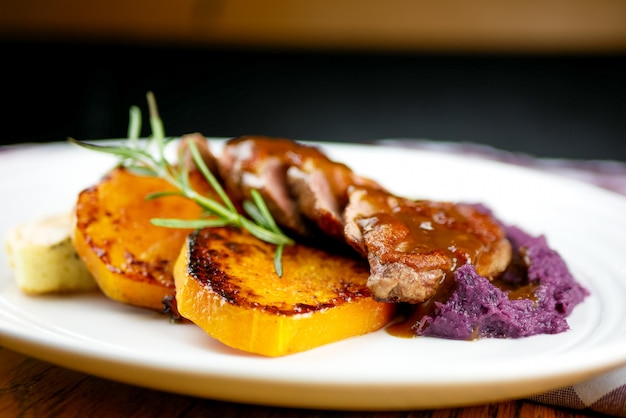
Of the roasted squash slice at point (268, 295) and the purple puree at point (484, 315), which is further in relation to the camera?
the purple puree at point (484, 315)

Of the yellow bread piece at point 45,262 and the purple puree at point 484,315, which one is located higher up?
the purple puree at point 484,315

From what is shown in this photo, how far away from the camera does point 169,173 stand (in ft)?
8.39

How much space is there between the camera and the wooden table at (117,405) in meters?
1.53

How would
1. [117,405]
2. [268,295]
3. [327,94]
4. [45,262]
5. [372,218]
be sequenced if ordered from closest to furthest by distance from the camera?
[117,405], [268,295], [372,218], [45,262], [327,94]

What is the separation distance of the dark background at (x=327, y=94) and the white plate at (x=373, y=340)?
3.83 meters

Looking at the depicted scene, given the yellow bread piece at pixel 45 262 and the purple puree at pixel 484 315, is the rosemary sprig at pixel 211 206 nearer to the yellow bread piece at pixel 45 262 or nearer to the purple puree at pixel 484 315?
the yellow bread piece at pixel 45 262

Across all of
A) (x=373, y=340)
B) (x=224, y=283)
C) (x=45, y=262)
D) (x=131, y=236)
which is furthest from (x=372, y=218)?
(x=45, y=262)

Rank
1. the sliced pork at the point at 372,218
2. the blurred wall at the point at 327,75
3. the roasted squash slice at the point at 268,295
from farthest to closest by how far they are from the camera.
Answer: the blurred wall at the point at 327,75, the sliced pork at the point at 372,218, the roasted squash slice at the point at 268,295

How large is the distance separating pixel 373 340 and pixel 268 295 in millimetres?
291

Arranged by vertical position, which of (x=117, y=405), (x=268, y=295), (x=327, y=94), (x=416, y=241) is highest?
(x=416, y=241)

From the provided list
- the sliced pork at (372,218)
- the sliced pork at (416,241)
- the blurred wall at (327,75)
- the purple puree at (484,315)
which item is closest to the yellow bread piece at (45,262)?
the sliced pork at (372,218)

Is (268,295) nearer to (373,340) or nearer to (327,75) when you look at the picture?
(373,340)

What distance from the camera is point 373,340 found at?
6.04 ft

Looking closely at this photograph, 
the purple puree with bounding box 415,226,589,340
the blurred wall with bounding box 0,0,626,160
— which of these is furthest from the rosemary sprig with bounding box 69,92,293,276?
the blurred wall with bounding box 0,0,626,160
